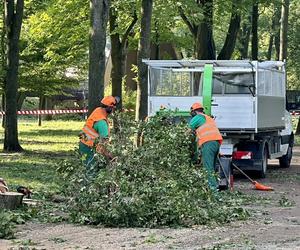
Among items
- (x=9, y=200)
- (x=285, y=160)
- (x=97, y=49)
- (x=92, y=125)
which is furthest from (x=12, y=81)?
(x=9, y=200)

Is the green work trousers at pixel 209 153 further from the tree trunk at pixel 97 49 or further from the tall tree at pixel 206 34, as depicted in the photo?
the tall tree at pixel 206 34

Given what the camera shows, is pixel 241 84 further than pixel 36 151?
No

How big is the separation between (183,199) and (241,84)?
855 centimetres

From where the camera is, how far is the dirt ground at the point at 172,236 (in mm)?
10172

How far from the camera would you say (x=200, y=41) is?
1161 inches

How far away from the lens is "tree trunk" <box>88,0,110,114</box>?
17672 mm

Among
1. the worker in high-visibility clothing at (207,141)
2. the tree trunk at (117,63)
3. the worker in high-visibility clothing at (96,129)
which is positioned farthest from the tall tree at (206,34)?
the worker in high-visibility clothing at (96,129)

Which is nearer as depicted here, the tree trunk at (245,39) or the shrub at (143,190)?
the shrub at (143,190)

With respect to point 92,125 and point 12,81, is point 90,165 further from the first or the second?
point 12,81

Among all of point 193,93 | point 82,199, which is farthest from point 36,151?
point 82,199

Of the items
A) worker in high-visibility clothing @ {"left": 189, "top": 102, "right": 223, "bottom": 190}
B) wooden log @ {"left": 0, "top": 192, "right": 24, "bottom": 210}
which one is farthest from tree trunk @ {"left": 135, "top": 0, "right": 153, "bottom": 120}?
wooden log @ {"left": 0, "top": 192, "right": 24, "bottom": 210}

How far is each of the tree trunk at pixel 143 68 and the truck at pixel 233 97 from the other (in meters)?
0.32

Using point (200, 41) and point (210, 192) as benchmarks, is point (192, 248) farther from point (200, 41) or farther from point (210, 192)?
point (200, 41)

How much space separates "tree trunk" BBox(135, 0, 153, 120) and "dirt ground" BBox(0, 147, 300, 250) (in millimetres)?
8672
